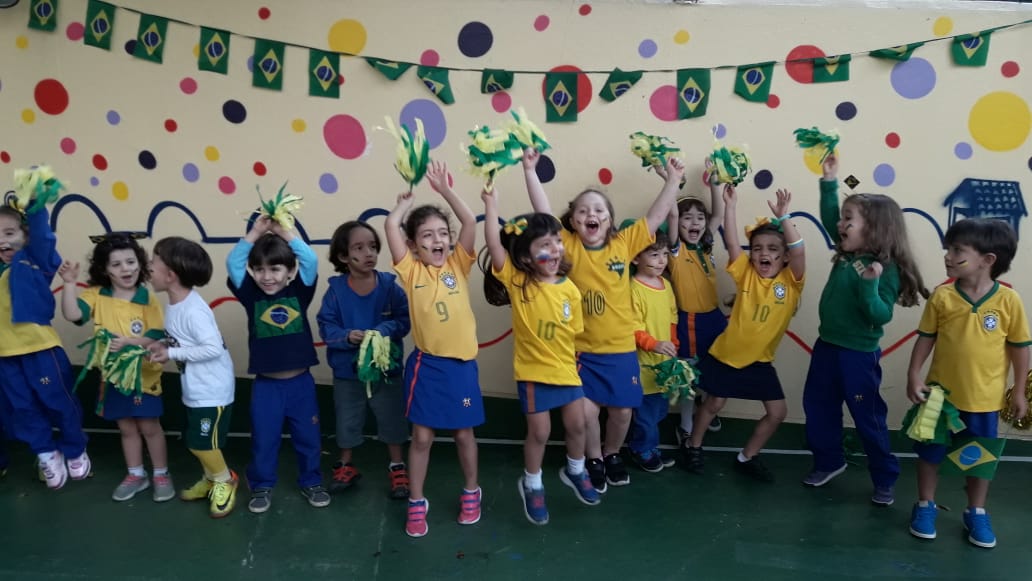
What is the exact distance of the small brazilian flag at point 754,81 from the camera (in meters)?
3.83

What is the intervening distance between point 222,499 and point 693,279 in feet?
8.53

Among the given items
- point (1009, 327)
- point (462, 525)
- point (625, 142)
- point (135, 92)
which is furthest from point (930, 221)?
point (135, 92)

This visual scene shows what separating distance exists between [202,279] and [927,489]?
3469mm

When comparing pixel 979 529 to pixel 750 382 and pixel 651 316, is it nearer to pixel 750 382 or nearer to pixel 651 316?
pixel 750 382

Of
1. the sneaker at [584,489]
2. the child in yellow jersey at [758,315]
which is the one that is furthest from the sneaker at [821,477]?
the sneaker at [584,489]

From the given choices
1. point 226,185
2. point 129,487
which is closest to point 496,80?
point 226,185

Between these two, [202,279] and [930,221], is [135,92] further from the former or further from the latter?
[930,221]

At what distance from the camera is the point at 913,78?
3.78 meters

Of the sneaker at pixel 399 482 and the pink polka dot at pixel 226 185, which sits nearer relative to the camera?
the sneaker at pixel 399 482

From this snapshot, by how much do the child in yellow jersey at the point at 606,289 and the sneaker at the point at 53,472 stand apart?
105 inches

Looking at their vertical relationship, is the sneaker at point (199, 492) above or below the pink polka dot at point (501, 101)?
below

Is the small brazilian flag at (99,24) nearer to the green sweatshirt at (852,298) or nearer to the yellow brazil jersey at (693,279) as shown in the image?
the yellow brazil jersey at (693,279)

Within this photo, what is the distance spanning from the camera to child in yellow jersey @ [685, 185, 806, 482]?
3.61 meters

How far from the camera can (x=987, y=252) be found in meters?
3.05
